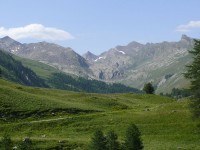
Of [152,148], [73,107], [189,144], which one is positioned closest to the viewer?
[152,148]

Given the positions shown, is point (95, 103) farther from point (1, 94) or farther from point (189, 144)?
point (189, 144)

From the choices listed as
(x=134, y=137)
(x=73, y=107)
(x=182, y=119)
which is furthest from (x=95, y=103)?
(x=134, y=137)

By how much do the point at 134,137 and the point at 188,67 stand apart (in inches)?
815

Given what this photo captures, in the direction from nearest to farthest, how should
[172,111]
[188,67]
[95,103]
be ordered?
[188,67] → [172,111] → [95,103]

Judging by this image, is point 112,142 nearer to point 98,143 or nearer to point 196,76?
point 98,143

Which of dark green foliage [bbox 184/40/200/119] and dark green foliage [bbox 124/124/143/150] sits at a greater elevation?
dark green foliage [bbox 184/40/200/119]

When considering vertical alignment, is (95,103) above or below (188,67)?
below

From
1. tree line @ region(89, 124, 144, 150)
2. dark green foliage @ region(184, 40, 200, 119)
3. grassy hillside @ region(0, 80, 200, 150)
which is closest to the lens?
tree line @ region(89, 124, 144, 150)

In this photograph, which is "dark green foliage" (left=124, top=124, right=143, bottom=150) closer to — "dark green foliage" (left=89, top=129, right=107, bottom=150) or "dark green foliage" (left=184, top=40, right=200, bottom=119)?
"dark green foliage" (left=89, top=129, right=107, bottom=150)

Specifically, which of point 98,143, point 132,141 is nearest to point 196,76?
point 132,141

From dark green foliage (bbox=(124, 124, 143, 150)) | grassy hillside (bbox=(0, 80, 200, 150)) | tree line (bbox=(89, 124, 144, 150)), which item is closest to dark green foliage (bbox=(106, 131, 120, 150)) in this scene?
tree line (bbox=(89, 124, 144, 150))

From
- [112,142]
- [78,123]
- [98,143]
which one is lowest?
[98,143]

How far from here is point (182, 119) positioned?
5984 cm

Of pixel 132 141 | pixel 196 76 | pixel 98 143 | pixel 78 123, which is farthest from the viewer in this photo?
pixel 78 123
